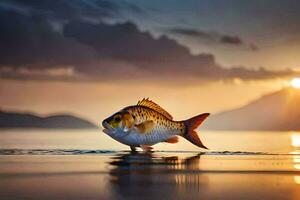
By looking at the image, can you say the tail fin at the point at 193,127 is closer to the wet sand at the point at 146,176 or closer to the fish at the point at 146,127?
the fish at the point at 146,127

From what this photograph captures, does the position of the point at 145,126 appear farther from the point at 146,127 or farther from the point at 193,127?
the point at 193,127

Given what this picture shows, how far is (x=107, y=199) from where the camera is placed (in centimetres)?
282

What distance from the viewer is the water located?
3053mm

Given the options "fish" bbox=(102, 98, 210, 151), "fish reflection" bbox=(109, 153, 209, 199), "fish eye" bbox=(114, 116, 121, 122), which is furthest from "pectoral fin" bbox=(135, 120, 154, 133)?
"fish reflection" bbox=(109, 153, 209, 199)

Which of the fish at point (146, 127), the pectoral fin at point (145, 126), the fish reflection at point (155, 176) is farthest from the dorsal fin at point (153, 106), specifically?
the fish reflection at point (155, 176)

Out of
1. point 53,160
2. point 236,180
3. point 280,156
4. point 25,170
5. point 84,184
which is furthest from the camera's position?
point 280,156

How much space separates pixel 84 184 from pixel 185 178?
65 cm

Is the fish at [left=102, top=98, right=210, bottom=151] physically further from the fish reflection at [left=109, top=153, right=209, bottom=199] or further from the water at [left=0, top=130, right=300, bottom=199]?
the fish reflection at [left=109, top=153, right=209, bottom=199]

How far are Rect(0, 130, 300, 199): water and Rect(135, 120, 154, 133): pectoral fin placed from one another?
23 centimetres

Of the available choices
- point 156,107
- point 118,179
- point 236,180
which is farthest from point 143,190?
point 156,107

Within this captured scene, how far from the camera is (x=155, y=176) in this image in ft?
12.5

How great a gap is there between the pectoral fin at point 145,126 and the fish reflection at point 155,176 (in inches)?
11.1

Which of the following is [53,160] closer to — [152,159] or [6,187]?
[152,159]

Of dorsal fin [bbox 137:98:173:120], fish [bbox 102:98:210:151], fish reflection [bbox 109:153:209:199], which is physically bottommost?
fish reflection [bbox 109:153:209:199]
